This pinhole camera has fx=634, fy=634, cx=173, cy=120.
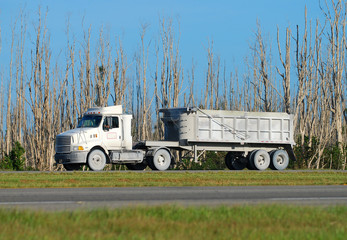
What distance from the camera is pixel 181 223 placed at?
27.9ft

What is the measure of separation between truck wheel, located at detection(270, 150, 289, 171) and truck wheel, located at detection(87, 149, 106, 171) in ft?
27.9

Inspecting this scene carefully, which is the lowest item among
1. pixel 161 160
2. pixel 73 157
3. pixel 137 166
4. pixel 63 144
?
pixel 137 166

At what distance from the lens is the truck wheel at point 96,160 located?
92.5 feet

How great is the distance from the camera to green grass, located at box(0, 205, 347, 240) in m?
7.45

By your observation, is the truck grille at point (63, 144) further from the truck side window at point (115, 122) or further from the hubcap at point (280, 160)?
the hubcap at point (280, 160)

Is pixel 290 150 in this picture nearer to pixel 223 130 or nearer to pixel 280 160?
pixel 280 160

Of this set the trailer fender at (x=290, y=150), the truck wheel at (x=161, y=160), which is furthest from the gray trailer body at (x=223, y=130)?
the truck wheel at (x=161, y=160)

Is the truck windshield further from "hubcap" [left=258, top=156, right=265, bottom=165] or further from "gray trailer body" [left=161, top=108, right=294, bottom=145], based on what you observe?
"hubcap" [left=258, top=156, right=265, bottom=165]

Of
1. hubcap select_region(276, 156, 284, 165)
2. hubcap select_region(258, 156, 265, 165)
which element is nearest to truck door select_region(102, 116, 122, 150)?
hubcap select_region(258, 156, 265, 165)

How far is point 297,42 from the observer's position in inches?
1458

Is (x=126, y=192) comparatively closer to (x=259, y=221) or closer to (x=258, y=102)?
(x=259, y=221)

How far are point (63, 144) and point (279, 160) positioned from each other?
10730 millimetres

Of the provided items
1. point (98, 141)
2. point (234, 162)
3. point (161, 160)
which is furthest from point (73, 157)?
point (234, 162)

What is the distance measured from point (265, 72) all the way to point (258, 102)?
10.5 m
